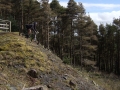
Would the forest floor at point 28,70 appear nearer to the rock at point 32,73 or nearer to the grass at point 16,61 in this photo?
the grass at point 16,61

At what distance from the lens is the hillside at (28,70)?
12.6 m

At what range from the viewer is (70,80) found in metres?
14.7

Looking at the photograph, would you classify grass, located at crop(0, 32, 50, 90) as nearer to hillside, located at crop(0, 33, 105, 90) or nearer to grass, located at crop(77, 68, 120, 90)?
hillside, located at crop(0, 33, 105, 90)

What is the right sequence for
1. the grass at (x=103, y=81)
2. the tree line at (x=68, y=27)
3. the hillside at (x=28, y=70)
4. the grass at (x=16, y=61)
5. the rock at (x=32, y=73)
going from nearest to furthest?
the grass at (x=16, y=61) < the hillside at (x=28, y=70) < the rock at (x=32, y=73) < the grass at (x=103, y=81) < the tree line at (x=68, y=27)

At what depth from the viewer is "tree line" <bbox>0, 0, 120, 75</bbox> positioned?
4625 cm

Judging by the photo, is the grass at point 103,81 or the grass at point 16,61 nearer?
the grass at point 16,61

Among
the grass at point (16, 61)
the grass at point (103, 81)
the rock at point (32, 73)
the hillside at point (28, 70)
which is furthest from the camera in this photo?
the grass at point (103, 81)

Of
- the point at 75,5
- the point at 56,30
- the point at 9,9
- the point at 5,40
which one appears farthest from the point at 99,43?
the point at 5,40

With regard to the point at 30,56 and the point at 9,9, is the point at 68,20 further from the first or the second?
the point at 30,56

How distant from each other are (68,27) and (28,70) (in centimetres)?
4122

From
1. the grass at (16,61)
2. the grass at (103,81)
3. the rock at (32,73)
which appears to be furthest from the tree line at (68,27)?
A: the rock at (32,73)

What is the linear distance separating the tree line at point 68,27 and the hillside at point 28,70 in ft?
75.4

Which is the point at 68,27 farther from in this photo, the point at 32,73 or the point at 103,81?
the point at 32,73

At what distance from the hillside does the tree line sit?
23.0 m
